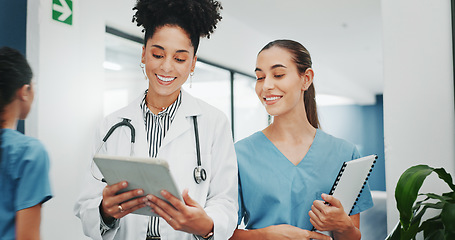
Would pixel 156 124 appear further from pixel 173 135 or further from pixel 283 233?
pixel 283 233

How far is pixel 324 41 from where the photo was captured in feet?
18.7

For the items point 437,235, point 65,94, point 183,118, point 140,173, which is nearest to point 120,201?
point 140,173

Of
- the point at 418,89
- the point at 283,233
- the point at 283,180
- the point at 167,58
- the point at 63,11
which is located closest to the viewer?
the point at 167,58

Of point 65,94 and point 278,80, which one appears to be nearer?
point 278,80

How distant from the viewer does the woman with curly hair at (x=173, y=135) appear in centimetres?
115

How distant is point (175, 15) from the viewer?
1207mm

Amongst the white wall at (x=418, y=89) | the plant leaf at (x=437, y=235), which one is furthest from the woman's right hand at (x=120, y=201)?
the white wall at (x=418, y=89)

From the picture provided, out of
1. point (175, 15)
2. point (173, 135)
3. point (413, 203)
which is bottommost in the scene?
point (413, 203)

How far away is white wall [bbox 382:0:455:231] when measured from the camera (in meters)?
1.63

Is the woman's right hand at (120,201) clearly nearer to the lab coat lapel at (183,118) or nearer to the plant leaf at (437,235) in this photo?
the lab coat lapel at (183,118)

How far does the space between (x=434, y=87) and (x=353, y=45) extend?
15.1 feet

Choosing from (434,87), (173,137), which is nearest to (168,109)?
(173,137)

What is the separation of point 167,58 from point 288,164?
59 cm

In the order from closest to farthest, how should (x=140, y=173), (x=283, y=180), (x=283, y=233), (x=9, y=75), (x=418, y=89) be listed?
1. (x=140, y=173)
2. (x=9, y=75)
3. (x=283, y=233)
4. (x=283, y=180)
5. (x=418, y=89)
